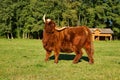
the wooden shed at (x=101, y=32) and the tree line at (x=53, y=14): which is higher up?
the tree line at (x=53, y=14)

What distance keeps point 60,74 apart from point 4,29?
6928 centimetres

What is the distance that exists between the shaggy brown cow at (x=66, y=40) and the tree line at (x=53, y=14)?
60308mm

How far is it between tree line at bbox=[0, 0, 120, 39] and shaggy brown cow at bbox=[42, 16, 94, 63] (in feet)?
198

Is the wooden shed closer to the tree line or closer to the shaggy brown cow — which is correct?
the tree line

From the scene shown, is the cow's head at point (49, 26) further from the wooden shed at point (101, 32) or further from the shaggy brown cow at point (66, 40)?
the wooden shed at point (101, 32)

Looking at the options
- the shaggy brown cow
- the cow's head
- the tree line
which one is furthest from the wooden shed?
the cow's head

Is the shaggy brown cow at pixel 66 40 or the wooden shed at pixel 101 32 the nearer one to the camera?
the shaggy brown cow at pixel 66 40

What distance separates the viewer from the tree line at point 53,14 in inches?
3012

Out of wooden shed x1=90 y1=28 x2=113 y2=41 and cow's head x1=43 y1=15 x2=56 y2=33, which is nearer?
cow's head x1=43 y1=15 x2=56 y2=33

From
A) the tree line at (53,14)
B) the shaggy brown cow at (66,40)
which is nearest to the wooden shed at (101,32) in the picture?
the tree line at (53,14)

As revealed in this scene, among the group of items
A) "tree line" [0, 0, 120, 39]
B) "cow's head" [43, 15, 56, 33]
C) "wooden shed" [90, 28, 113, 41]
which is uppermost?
"cow's head" [43, 15, 56, 33]

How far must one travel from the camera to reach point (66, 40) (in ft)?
45.0

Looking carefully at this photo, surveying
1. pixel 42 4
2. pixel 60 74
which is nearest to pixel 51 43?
pixel 60 74

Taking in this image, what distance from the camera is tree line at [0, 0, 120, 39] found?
251 ft
